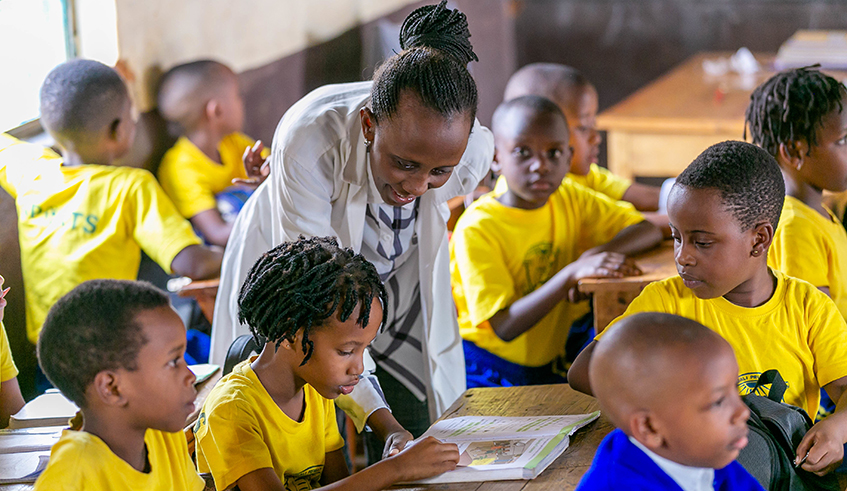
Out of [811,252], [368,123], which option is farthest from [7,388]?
[811,252]

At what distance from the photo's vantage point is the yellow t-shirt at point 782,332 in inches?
67.1

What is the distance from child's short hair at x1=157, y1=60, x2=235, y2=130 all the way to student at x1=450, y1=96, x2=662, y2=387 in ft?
3.98

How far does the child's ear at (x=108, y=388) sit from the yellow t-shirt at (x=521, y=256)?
4.37 ft

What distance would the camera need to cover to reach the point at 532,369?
2.58 meters

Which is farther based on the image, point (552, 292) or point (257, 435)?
point (552, 292)

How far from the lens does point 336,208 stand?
2.02 m

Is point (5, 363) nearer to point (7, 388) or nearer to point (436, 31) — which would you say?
point (7, 388)

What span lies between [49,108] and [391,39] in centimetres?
239

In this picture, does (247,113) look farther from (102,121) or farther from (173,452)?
(173,452)

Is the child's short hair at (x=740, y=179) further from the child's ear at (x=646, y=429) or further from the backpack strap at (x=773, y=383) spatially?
the child's ear at (x=646, y=429)

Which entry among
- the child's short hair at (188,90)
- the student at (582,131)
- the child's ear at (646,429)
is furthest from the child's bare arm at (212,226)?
the child's ear at (646,429)

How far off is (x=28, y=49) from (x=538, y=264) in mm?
1702

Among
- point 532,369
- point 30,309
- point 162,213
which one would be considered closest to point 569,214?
point 532,369

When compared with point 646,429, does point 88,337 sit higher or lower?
higher
